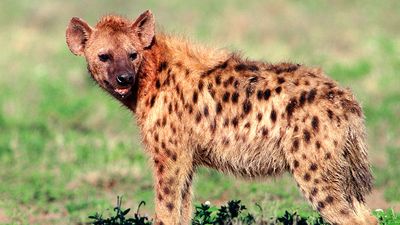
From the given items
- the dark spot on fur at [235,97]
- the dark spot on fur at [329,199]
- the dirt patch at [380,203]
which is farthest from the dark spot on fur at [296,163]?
the dirt patch at [380,203]

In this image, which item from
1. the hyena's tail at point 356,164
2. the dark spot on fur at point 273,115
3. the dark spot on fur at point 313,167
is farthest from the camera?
the dark spot on fur at point 273,115

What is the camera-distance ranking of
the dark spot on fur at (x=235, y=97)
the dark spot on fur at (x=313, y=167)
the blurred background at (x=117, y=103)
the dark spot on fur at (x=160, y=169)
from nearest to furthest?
1. the dark spot on fur at (x=313, y=167)
2. the dark spot on fur at (x=235, y=97)
3. the dark spot on fur at (x=160, y=169)
4. the blurred background at (x=117, y=103)

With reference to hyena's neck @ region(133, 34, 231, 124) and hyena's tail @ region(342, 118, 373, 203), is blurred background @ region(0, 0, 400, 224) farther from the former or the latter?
hyena's tail @ region(342, 118, 373, 203)

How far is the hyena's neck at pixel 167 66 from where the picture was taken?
660 centimetres

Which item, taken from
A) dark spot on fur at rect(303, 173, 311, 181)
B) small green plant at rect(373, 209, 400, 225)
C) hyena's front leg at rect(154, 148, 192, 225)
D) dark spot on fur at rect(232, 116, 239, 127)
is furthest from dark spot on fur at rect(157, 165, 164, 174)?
small green plant at rect(373, 209, 400, 225)

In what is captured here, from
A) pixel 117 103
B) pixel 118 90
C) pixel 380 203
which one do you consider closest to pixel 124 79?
pixel 118 90

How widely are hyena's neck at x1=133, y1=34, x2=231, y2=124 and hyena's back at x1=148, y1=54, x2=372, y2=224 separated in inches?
1.1

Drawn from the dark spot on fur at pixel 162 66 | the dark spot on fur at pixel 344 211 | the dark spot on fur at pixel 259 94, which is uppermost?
the dark spot on fur at pixel 162 66

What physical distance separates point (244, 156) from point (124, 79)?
1.00 metres

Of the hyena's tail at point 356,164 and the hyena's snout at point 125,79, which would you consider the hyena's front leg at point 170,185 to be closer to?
the hyena's snout at point 125,79

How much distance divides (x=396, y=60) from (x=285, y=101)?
8636mm

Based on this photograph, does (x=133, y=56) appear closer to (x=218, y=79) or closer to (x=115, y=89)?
(x=115, y=89)

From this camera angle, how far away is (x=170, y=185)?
641cm

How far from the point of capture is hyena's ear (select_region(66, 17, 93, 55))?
270 inches
